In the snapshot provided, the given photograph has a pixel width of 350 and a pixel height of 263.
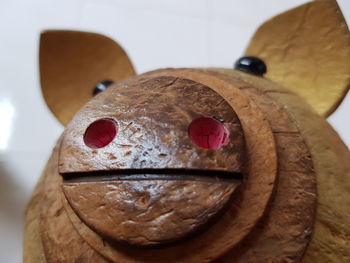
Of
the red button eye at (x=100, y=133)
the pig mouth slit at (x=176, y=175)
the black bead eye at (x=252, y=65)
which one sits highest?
the black bead eye at (x=252, y=65)

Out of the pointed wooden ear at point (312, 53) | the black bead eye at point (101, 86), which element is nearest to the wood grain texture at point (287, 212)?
the pointed wooden ear at point (312, 53)

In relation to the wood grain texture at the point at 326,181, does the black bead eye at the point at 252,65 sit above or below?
above

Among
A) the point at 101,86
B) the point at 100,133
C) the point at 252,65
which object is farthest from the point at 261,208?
the point at 101,86

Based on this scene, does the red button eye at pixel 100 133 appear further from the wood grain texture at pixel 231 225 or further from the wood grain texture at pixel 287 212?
the wood grain texture at pixel 287 212

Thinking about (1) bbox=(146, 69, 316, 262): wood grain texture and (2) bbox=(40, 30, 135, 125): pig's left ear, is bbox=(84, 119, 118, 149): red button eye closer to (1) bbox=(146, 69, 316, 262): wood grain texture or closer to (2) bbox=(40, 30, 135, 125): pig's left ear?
(1) bbox=(146, 69, 316, 262): wood grain texture

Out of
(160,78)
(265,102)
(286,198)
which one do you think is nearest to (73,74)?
(160,78)

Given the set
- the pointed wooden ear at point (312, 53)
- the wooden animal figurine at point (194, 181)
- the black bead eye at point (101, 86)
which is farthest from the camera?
the black bead eye at point (101, 86)

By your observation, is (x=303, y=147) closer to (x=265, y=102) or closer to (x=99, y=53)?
(x=265, y=102)
